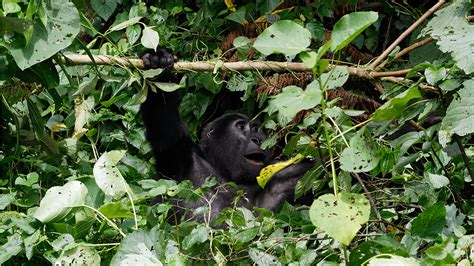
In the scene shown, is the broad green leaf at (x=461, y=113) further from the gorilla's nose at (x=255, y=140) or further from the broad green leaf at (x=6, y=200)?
the gorilla's nose at (x=255, y=140)

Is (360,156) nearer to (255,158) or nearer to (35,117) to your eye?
(35,117)

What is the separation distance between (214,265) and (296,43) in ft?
2.57

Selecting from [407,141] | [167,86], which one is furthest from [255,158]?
[407,141]

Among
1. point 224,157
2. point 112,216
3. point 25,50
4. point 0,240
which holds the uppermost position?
point 25,50

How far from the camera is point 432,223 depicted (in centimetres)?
201

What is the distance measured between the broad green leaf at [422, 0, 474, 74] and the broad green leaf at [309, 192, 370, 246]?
690mm

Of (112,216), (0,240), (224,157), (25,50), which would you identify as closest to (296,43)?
(112,216)

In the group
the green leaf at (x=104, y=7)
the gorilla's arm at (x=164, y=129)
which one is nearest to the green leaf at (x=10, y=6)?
the gorilla's arm at (x=164, y=129)

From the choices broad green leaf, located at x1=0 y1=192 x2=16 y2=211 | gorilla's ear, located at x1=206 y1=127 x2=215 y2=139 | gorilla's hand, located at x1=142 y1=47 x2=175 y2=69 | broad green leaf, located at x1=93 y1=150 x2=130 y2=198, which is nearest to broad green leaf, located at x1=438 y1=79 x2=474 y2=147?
broad green leaf, located at x1=93 y1=150 x2=130 y2=198

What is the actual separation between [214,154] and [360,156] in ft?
8.20

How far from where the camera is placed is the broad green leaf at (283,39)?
1.77 metres

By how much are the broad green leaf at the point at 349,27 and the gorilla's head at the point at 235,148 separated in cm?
255

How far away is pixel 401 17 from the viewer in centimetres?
483

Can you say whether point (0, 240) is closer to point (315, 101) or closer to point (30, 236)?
point (30, 236)
